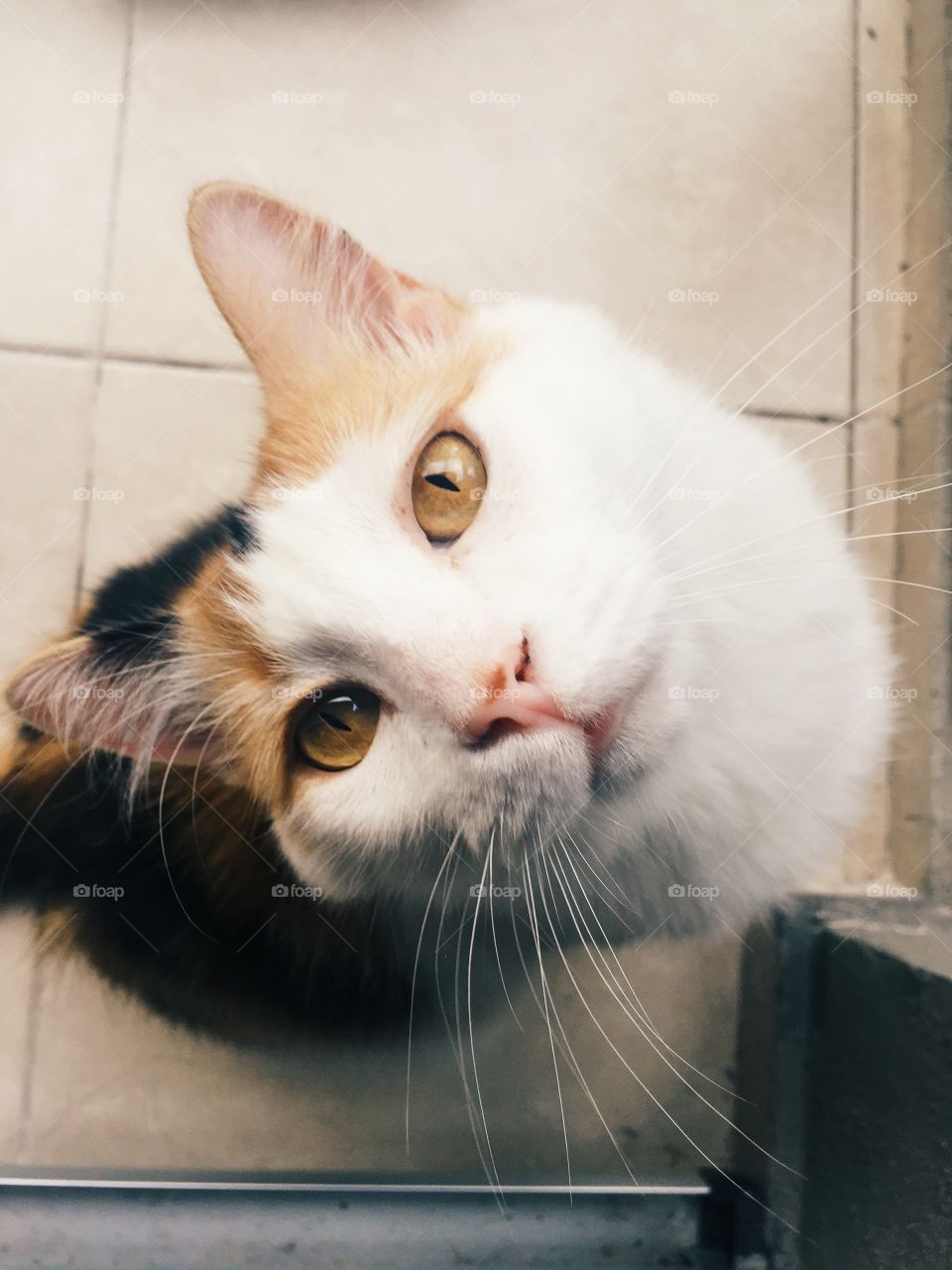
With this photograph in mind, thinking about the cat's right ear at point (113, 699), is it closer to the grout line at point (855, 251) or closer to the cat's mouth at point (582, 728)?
the cat's mouth at point (582, 728)

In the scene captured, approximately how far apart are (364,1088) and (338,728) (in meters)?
0.46

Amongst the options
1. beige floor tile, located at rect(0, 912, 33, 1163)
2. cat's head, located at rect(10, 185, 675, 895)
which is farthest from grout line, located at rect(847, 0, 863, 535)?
beige floor tile, located at rect(0, 912, 33, 1163)

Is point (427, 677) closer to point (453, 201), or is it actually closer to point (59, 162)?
point (453, 201)

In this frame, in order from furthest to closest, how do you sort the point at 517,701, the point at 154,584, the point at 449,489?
the point at 154,584 → the point at 449,489 → the point at 517,701

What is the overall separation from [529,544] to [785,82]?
0.70 m

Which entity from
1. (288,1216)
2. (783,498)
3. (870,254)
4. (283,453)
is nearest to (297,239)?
(283,453)

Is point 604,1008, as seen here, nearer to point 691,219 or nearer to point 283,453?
point 283,453

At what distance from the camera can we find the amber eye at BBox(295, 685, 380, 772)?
Answer: 63cm

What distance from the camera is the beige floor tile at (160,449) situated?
0.85m

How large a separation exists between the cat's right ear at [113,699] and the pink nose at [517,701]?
1.11 feet

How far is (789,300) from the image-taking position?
2.81ft

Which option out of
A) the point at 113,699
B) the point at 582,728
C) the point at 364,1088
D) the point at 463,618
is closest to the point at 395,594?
the point at 463,618

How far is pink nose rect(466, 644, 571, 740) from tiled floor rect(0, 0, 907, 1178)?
47cm

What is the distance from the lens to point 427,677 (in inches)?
21.9
